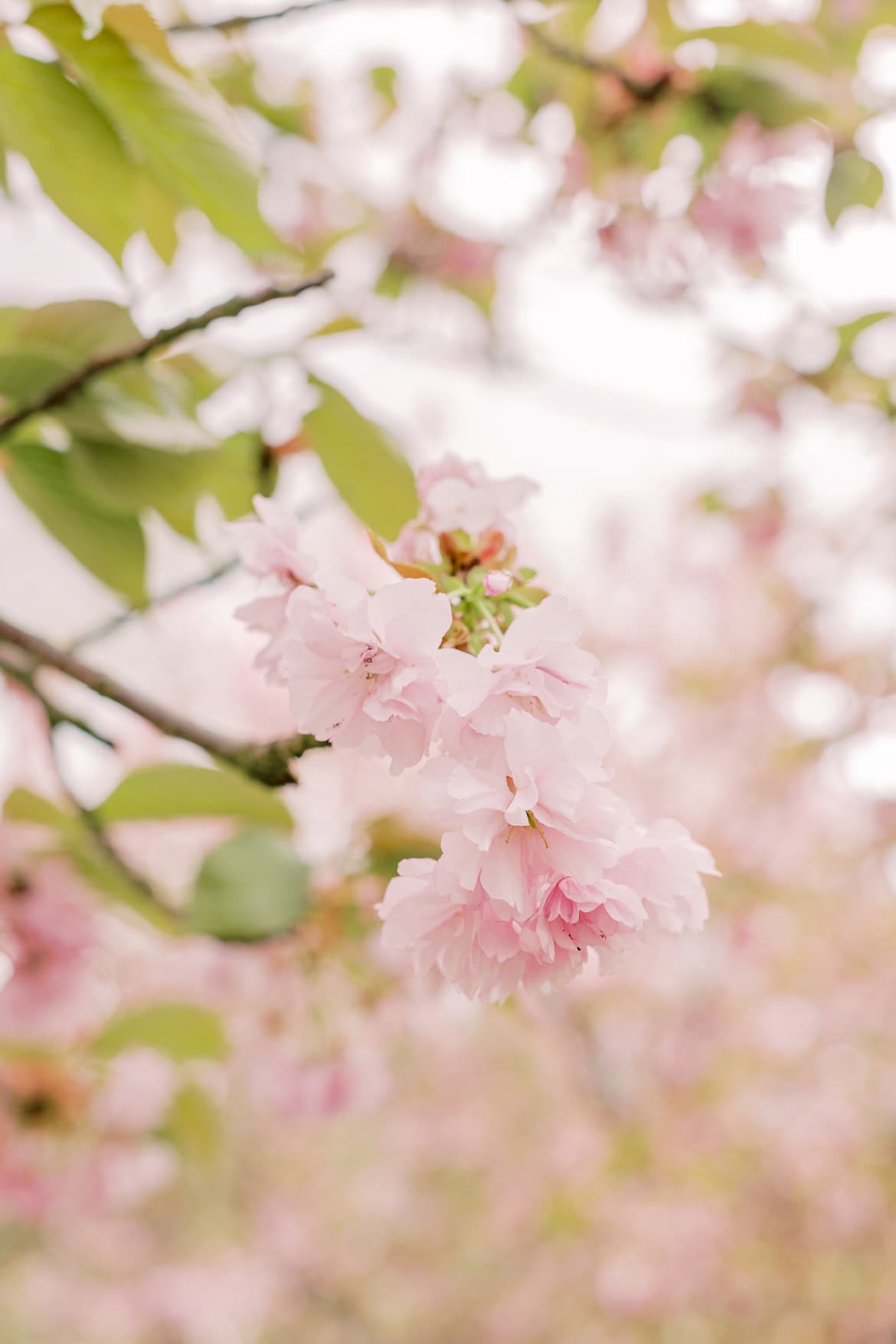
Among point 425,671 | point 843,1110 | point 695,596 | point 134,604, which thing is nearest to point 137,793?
point 134,604

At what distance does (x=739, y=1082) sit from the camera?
11.9 feet

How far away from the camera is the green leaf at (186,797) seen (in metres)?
0.69

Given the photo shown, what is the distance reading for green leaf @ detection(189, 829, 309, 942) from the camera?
70cm

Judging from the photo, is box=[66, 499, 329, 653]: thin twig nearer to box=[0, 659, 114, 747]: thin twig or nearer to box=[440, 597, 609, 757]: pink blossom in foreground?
box=[0, 659, 114, 747]: thin twig

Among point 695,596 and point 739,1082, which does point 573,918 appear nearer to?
point 739,1082

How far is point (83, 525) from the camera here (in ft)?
2.05

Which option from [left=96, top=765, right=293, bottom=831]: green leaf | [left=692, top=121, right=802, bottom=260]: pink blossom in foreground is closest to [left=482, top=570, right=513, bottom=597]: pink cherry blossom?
[left=96, top=765, right=293, bottom=831]: green leaf

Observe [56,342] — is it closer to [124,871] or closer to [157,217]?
[157,217]

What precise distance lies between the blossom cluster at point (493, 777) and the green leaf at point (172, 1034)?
0.72m

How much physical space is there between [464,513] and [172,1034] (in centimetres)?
Result: 79

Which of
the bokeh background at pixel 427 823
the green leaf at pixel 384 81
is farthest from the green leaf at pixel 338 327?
the green leaf at pixel 384 81

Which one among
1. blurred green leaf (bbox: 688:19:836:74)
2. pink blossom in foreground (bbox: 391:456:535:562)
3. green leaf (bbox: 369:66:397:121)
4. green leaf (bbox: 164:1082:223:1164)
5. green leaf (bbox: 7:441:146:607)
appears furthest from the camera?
green leaf (bbox: 369:66:397:121)

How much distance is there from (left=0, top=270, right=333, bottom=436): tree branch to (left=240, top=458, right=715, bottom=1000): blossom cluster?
0.12 m

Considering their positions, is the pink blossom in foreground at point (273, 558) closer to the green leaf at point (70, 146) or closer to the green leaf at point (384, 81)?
the green leaf at point (70, 146)
